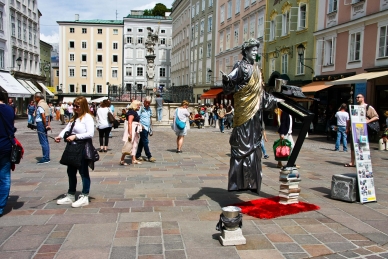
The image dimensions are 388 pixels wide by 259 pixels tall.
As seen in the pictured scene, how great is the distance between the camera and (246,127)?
512 cm

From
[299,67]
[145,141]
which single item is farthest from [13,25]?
[145,141]

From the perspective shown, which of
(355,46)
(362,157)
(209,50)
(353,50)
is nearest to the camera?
(362,157)

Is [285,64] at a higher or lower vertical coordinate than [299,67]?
higher

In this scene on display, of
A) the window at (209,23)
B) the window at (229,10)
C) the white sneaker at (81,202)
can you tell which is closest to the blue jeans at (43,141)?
the white sneaker at (81,202)

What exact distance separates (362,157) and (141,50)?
219 ft

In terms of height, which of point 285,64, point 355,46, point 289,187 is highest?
point 355,46

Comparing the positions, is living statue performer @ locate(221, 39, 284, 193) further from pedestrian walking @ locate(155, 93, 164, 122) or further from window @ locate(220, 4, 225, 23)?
window @ locate(220, 4, 225, 23)

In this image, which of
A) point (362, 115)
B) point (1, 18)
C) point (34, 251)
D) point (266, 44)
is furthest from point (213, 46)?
point (34, 251)

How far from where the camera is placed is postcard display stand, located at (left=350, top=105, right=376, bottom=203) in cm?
585

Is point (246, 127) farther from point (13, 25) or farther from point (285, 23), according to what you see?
point (13, 25)

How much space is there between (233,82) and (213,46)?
38685 mm

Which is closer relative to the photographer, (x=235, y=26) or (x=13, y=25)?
(x=235, y=26)

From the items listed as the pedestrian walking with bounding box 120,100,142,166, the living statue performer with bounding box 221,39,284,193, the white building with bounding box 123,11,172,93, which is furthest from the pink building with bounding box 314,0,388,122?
the white building with bounding box 123,11,172,93

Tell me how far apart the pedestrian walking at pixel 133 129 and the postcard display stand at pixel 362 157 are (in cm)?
511
